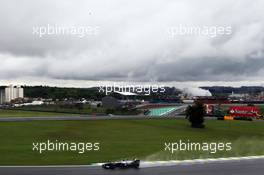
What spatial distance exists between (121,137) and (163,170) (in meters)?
14.1

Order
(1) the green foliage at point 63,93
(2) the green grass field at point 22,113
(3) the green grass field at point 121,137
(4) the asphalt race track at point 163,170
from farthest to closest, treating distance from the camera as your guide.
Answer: (2) the green grass field at point 22,113
(1) the green foliage at point 63,93
(3) the green grass field at point 121,137
(4) the asphalt race track at point 163,170

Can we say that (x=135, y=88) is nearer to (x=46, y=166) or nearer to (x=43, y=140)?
(x=43, y=140)

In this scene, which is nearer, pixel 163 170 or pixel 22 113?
pixel 163 170

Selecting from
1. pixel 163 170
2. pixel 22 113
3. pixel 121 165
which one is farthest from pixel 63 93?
pixel 163 170

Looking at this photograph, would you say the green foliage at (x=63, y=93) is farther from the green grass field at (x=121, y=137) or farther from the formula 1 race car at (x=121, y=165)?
the formula 1 race car at (x=121, y=165)

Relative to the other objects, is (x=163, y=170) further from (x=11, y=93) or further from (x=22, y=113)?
(x=11, y=93)

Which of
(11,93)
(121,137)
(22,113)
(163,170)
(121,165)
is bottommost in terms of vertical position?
(121,137)

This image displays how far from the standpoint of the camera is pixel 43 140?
32.2 meters

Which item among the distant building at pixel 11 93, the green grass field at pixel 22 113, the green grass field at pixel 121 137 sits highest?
the distant building at pixel 11 93

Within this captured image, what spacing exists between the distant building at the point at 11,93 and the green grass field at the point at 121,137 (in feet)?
35.9

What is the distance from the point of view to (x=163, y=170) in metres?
20.7

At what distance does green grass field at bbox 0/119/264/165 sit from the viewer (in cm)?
2561

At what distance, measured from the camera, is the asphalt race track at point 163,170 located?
19.9 meters

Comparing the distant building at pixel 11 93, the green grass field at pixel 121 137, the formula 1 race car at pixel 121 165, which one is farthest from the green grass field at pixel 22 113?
the formula 1 race car at pixel 121 165
